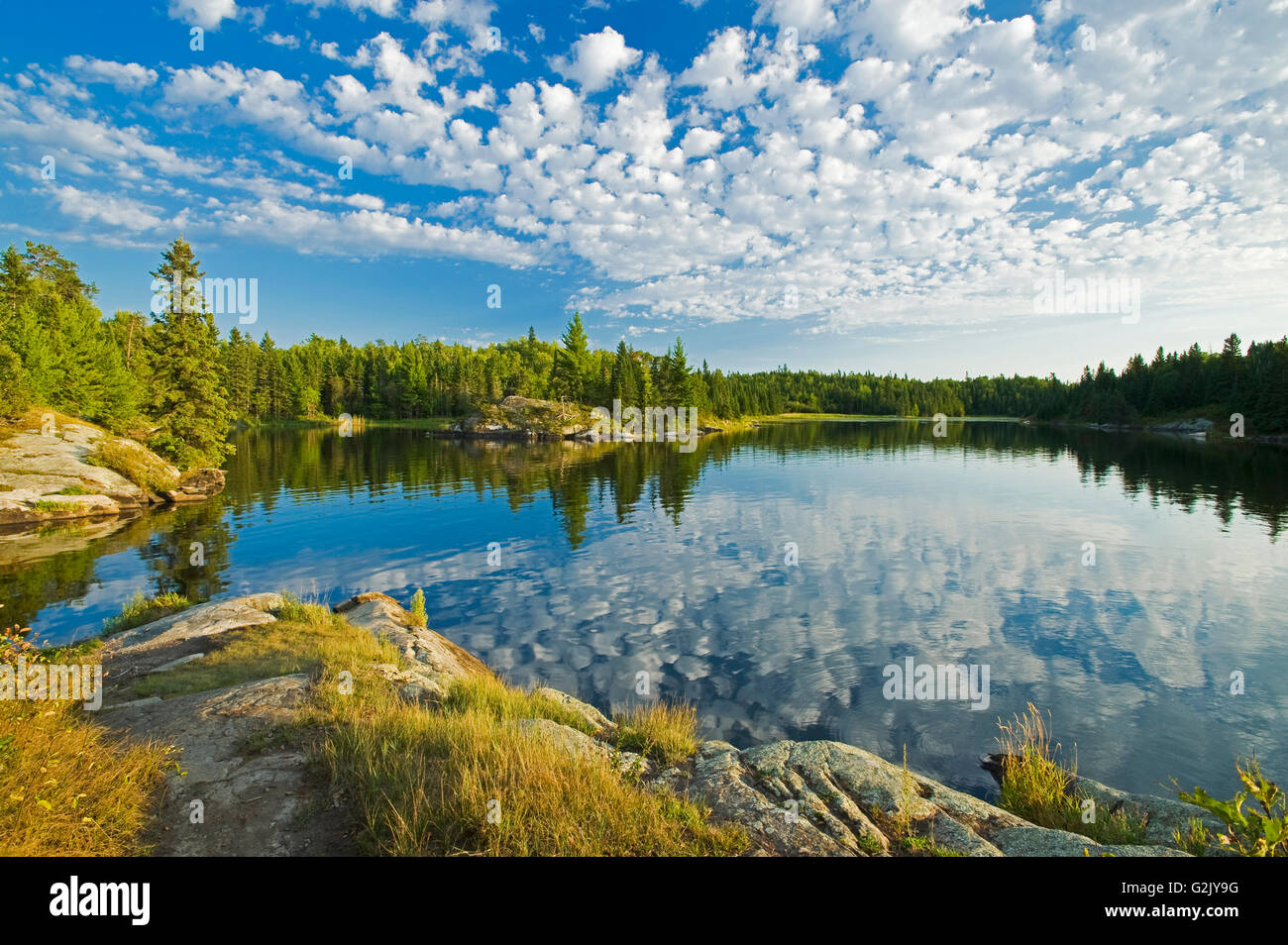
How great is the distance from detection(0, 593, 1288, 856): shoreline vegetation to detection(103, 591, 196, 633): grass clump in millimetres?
4040

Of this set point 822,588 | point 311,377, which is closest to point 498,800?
point 822,588

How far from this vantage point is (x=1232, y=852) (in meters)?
5.91

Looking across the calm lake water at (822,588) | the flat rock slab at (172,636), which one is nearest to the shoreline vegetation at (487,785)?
the flat rock slab at (172,636)

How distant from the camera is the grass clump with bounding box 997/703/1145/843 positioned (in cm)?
734

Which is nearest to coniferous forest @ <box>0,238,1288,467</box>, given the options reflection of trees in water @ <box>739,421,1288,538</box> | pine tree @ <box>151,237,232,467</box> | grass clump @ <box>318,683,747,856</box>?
pine tree @ <box>151,237,232,467</box>

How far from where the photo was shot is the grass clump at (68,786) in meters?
4.57

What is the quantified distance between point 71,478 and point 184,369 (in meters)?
10.6

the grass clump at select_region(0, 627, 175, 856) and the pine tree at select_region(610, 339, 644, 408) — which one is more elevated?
the pine tree at select_region(610, 339, 644, 408)

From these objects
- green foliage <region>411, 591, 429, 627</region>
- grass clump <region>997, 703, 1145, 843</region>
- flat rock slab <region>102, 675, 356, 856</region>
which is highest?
flat rock slab <region>102, 675, 356, 856</region>

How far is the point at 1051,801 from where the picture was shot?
27.4 ft

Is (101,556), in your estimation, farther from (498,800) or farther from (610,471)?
(610,471)

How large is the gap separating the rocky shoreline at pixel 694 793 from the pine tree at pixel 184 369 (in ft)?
129

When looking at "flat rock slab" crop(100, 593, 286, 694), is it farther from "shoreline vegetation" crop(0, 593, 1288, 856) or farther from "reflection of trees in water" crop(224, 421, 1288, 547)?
"reflection of trees in water" crop(224, 421, 1288, 547)
